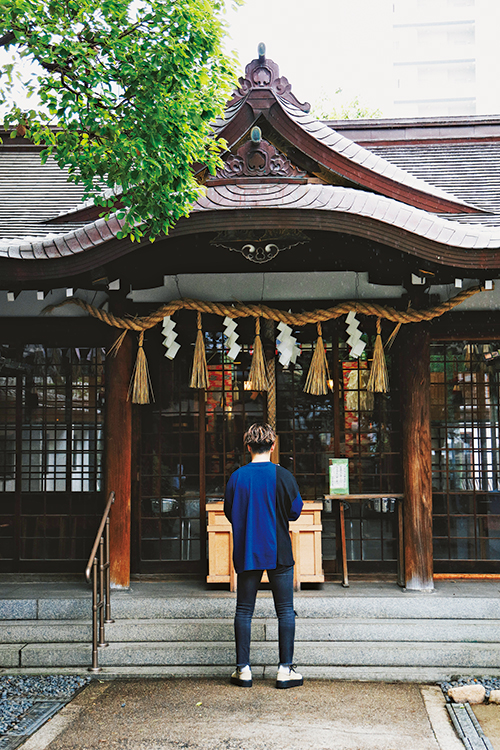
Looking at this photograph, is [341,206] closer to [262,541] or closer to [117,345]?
[117,345]

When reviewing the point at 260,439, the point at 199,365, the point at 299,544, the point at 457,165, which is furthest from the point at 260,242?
the point at 457,165

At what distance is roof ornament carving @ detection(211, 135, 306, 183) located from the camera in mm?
5613

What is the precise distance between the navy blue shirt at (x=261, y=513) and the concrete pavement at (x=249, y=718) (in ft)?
3.33

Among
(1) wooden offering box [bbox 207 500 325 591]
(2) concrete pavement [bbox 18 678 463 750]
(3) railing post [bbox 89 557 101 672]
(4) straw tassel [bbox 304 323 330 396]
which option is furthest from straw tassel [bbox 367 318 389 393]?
(3) railing post [bbox 89 557 101 672]

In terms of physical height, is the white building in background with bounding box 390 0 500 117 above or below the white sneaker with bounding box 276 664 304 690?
above

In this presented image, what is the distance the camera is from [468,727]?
4367mm

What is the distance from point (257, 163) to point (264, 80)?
76cm

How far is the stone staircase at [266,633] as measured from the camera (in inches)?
216

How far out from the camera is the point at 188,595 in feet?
20.6

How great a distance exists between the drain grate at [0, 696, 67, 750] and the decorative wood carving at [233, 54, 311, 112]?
527 centimetres

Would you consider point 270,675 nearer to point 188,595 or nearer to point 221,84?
point 188,595

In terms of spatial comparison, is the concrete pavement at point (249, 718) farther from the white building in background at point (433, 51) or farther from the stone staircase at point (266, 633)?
the white building in background at point (433, 51)

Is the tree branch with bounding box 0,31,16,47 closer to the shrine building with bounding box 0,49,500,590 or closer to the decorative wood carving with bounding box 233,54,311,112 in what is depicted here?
the shrine building with bounding box 0,49,500,590

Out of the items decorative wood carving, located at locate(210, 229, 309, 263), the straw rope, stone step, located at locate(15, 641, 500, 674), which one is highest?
decorative wood carving, located at locate(210, 229, 309, 263)
